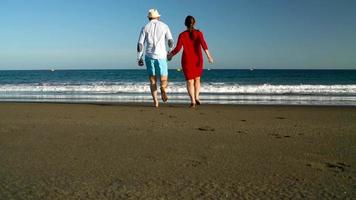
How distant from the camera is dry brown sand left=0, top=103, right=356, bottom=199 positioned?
2.35 meters

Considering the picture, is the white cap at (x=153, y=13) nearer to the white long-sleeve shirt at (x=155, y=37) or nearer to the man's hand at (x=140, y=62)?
the white long-sleeve shirt at (x=155, y=37)

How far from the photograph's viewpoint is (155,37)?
25.0 ft

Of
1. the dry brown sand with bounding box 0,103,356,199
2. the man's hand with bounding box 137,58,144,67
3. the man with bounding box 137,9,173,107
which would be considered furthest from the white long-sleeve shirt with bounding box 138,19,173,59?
the dry brown sand with bounding box 0,103,356,199

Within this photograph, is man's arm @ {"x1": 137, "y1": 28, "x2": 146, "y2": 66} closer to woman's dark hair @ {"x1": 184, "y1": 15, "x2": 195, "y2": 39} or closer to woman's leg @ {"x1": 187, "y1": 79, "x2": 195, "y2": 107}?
woman's dark hair @ {"x1": 184, "y1": 15, "x2": 195, "y2": 39}

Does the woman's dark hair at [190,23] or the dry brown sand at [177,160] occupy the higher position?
the woman's dark hair at [190,23]

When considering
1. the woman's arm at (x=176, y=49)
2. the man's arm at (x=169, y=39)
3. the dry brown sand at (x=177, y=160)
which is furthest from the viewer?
the woman's arm at (x=176, y=49)

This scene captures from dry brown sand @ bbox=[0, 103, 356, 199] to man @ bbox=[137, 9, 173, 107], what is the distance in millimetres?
2659

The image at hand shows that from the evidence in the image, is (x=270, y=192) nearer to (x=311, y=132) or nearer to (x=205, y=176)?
(x=205, y=176)

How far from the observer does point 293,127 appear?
4.80 metres

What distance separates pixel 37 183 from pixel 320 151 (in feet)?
7.19

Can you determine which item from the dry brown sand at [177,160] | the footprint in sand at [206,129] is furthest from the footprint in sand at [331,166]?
the footprint in sand at [206,129]

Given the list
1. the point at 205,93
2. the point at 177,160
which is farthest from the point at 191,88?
the point at 205,93

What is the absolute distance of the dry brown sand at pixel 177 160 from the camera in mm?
2346

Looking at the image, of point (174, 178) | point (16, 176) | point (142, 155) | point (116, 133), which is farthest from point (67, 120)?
point (174, 178)
